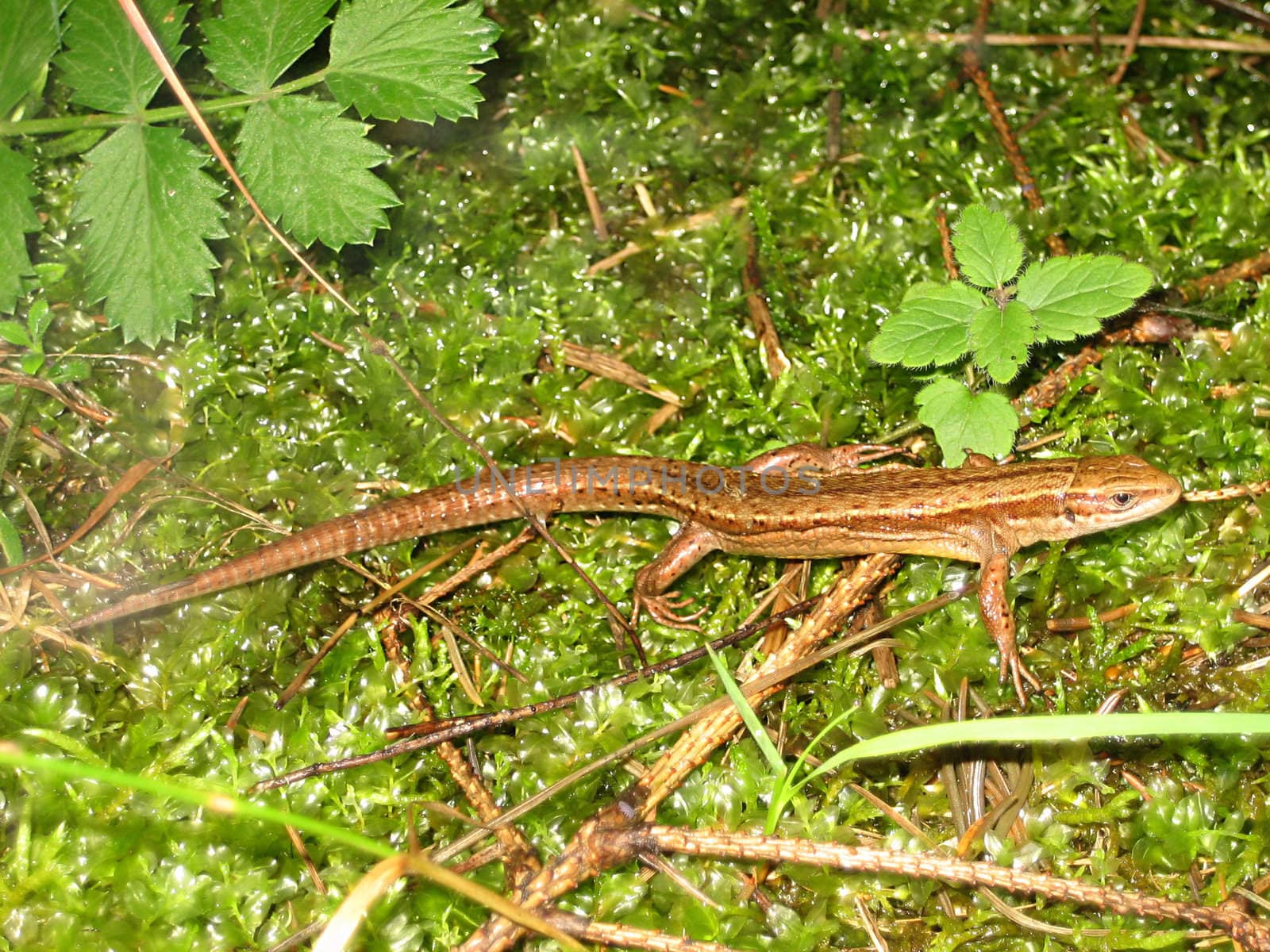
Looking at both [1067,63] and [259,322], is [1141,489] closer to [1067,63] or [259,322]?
[1067,63]

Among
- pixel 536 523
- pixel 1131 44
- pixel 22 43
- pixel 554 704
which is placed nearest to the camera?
pixel 554 704

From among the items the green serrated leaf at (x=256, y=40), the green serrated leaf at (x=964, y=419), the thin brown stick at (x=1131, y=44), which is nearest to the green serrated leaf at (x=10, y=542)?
the green serrated leaf at (x=256, y=40)

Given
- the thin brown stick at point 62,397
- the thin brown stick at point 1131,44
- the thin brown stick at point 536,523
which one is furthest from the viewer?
the thin brown stick at point 1131,44

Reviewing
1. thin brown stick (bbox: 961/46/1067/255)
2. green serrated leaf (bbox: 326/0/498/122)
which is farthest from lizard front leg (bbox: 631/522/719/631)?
thin brown stick (bbox: 961/46/1067/255)

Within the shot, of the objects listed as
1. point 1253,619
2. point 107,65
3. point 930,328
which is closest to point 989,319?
point 930,328

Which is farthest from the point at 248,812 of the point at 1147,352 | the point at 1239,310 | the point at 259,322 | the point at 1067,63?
the point at 1067,63

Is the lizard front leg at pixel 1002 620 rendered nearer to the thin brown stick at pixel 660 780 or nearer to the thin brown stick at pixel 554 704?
the thin brown stick at pixel 660 780

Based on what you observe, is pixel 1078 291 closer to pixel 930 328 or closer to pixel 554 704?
pixel 930 328
